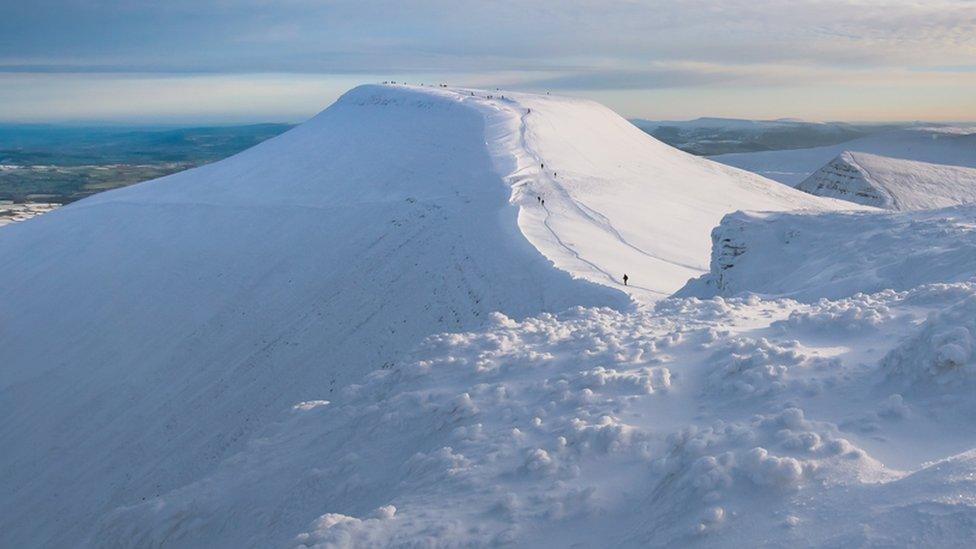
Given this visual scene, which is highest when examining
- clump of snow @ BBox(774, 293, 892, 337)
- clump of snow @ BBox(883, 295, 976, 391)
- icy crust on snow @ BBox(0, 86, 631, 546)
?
clump of snow @ BBox(883, 295, 976, 391)

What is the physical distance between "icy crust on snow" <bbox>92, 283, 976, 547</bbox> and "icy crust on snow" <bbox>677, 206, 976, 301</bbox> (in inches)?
112

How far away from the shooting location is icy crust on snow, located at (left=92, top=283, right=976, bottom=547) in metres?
5.51

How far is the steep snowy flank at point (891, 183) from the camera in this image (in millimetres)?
55938

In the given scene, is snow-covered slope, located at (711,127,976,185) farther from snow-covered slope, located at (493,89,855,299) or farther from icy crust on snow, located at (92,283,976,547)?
icy crust on snow, located at (92,283,976,547)

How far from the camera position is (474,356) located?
34.8 ft

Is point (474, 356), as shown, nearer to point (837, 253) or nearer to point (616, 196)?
point (837, 253)

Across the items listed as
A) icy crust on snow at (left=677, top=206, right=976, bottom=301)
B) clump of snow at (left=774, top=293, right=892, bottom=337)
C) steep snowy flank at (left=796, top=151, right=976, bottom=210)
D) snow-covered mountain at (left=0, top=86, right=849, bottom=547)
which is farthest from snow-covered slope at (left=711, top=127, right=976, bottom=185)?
clump of snow at (left=774, top=293, right=892, bottom=337)

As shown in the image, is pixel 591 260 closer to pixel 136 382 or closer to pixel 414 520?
pixel 136 382

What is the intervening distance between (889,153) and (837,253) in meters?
105

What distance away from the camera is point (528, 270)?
2517cm

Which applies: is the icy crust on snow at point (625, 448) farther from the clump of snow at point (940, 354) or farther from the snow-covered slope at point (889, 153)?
the snow-covered slope at point (889, 153)

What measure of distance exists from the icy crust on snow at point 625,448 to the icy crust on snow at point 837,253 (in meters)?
2.84

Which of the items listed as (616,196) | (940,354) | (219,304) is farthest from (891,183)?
(940,354)

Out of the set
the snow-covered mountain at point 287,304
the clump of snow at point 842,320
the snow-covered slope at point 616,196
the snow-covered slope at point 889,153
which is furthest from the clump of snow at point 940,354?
the snow-covered slope at point 889,153
